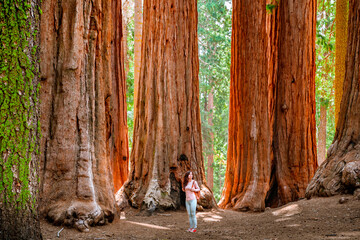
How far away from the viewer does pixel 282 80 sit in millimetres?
11141

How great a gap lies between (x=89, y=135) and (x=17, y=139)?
2.30 m

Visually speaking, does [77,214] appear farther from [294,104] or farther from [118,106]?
[294,104]

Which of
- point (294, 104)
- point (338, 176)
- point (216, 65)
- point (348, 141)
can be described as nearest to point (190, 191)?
point (338, 176)

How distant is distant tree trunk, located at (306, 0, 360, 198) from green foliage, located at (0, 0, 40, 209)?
4.81 meters

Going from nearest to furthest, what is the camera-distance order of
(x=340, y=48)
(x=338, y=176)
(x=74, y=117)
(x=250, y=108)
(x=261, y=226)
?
(x=74, y=117)
(x=261, y=226)
(x=338, y=176)
(x=340, y=48)
(x=250, y=108)

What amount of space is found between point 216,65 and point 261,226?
17.1 m

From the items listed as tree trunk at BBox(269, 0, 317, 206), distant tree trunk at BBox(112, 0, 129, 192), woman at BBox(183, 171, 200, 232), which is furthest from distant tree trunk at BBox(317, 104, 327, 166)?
woman at BBox(183, 171, 200, 232)

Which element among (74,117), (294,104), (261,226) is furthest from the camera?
(294,104)

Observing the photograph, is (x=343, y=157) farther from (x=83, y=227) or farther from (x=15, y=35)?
(x=15, y=35)

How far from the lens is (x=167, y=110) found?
908 centimetres

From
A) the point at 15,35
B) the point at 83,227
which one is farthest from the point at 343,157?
the point at 15,35

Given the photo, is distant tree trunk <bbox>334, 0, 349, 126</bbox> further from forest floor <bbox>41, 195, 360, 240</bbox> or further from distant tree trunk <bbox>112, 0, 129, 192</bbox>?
distant tree trunk <bbox>112, 0, 129, 192</bbox>

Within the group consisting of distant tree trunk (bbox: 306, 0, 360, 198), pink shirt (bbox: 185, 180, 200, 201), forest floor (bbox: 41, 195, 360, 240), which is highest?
distant tree trunk (bbox: 306, 0, 360, 198)

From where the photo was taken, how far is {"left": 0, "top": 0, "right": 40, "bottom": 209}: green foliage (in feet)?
13.4
